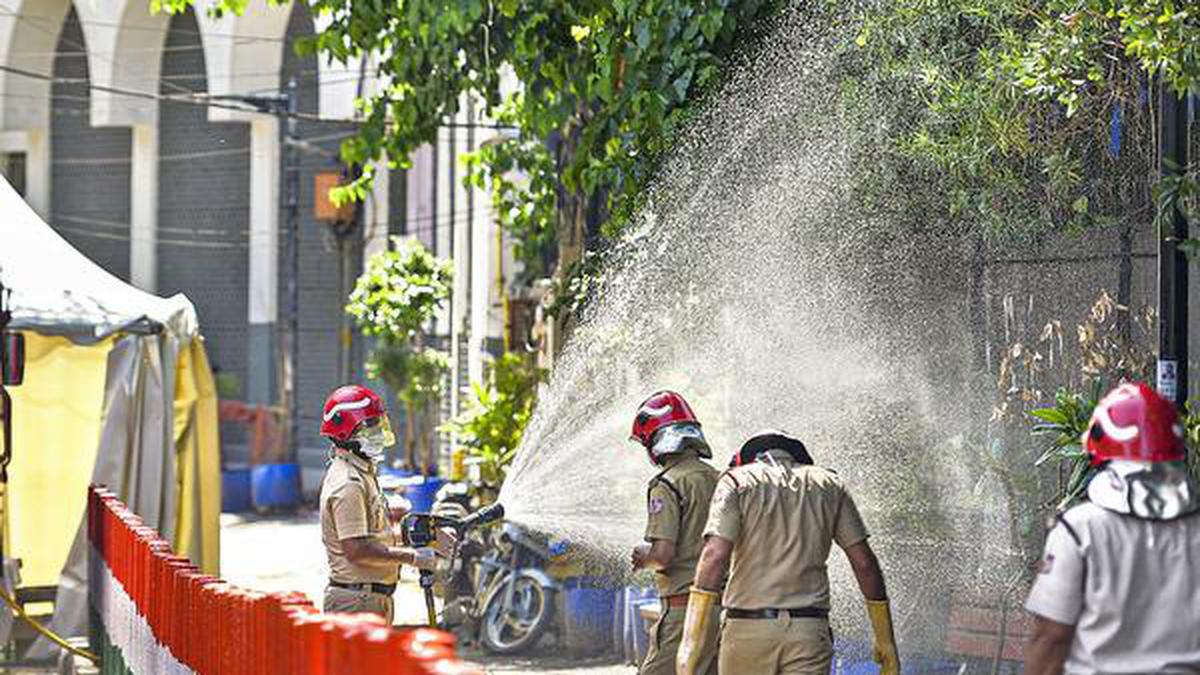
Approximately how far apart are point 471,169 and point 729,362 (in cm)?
530

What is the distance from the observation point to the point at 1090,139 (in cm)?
1091

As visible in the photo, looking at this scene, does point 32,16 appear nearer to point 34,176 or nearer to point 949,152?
point 34,176

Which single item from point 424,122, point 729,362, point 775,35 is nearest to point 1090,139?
point 775,35

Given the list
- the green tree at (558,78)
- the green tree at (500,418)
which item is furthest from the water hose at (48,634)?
the green tree at (500,418)

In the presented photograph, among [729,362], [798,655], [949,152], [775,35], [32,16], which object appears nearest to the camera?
[798,655]

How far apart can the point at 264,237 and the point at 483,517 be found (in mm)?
24429

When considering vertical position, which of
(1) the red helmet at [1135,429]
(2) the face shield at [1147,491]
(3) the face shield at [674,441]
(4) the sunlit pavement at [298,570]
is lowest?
(4) the sunlit pavement at [298,570]

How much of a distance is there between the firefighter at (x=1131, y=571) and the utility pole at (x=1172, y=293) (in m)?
2.88

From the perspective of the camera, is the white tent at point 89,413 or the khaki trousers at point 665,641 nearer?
the khaki trousers at point 665,641

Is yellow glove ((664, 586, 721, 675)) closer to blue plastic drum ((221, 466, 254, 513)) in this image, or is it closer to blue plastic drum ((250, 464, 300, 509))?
blue plastic drum ((250, 464, 300, 509))

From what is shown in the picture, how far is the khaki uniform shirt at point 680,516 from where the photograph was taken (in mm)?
8961

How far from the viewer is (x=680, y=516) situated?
29.5 feet

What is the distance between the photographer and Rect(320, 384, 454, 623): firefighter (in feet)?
30.1

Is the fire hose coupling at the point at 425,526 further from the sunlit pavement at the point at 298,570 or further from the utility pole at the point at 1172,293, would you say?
the utility pole at the point at 1172,293
